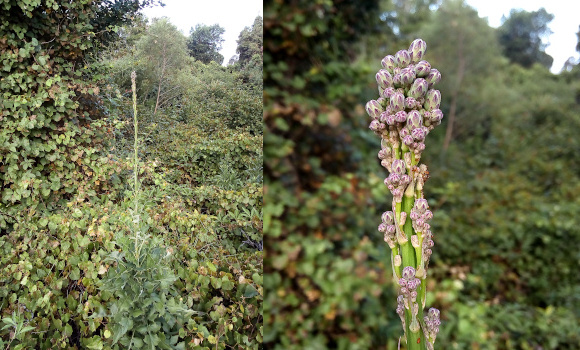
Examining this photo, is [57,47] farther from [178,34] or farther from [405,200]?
[405,200]

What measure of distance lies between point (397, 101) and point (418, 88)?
0.02m

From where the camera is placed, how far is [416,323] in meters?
0.29

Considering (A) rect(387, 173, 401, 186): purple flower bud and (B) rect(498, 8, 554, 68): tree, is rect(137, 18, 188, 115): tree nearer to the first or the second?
(A) rect(387, 173, 401, 186): purple flower bud

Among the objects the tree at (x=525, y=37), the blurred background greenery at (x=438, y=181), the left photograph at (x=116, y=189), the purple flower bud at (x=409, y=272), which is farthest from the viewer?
the tree at (x=525, y=37)

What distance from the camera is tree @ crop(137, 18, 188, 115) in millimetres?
1155

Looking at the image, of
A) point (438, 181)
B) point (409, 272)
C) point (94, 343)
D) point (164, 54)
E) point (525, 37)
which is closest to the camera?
point (409, 272)

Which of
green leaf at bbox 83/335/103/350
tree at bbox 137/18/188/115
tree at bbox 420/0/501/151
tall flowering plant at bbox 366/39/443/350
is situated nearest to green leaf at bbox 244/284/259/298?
green leaf at bbox 83/335/103/350

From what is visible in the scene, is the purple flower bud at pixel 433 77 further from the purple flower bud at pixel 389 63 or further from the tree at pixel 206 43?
the tree at pixel 206 43

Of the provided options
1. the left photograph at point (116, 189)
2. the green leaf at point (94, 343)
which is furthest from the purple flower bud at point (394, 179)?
the green leaf at point (94, 343)

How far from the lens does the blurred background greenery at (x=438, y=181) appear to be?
1.54m

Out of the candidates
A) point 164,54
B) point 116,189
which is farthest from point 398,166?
point 164,54

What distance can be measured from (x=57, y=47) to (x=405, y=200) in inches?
42.5

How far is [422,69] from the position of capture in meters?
0.32

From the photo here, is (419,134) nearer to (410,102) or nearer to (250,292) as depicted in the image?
(410,102)
